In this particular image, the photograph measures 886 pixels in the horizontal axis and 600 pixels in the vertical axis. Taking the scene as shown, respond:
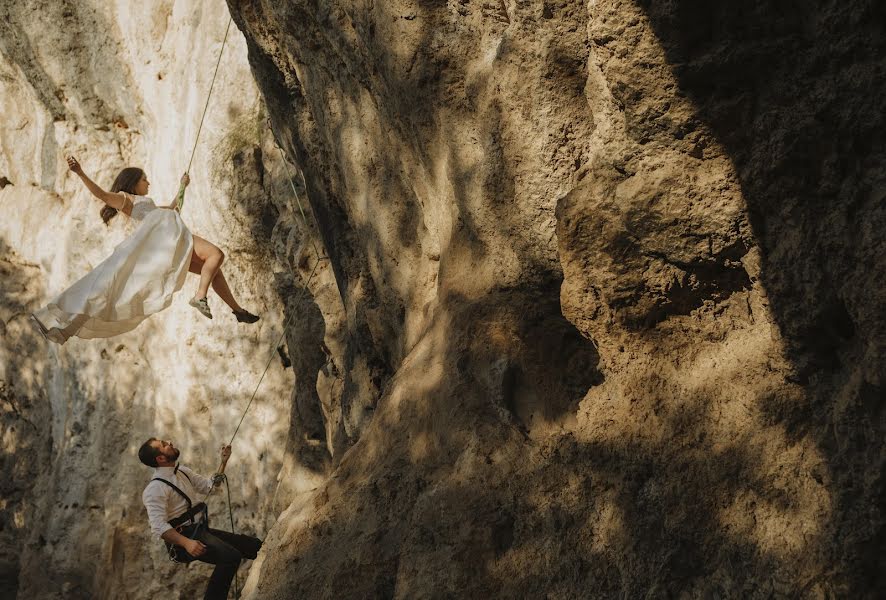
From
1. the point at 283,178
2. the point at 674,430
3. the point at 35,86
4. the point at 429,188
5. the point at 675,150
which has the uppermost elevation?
the point at 35,86

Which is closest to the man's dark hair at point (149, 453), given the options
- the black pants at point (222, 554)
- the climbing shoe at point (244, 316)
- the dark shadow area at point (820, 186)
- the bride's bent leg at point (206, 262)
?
the black pants at point (222, 554)

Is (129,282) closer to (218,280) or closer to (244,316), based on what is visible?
(218,280)

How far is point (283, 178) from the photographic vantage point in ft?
27.4

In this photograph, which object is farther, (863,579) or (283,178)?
(283,178)

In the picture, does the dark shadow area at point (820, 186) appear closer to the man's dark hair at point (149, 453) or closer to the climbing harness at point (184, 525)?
the climbing harness at point (184, 525)

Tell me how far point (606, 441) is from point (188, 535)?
13.4 feet

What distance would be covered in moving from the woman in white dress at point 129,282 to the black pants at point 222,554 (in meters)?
1.51

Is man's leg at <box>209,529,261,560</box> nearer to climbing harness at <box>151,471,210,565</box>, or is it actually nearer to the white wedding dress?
climbing harness at <box>151,471,210,565</box>

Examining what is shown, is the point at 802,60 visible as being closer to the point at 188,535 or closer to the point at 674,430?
the point at 674,430

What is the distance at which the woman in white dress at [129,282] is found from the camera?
6320mm

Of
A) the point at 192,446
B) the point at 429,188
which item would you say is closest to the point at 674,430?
the point at 429,188

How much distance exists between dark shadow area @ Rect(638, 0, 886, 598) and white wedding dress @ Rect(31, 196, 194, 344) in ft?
15.3

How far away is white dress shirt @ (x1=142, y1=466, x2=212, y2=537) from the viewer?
611cm

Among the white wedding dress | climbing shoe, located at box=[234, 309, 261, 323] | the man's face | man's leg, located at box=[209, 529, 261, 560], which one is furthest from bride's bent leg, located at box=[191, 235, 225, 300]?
man's leg, located at box=[209, 529, 261, 560]
